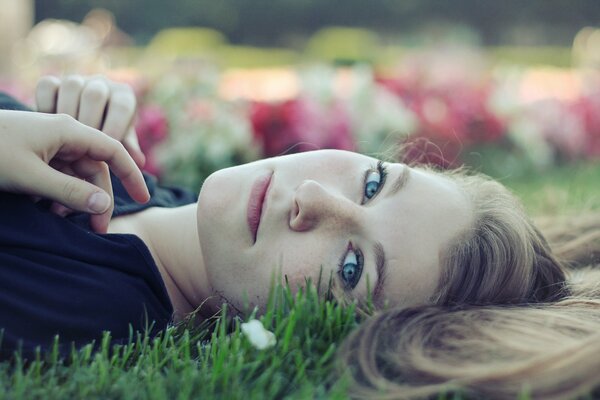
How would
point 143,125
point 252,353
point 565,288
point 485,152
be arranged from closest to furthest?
1. point 252,353
2. point 565,288
3. point 143,125
4. point 485,152

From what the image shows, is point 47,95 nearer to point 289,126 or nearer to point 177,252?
point 177,252

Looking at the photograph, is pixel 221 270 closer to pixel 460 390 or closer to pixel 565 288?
pixel 460 390

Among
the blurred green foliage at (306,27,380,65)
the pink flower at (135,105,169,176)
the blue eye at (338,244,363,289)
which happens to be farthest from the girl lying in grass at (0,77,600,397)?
the blurred green foliage at (306,27,380,65)

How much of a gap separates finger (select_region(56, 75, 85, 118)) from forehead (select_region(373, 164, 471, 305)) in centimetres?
109

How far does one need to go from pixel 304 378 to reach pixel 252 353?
151mm

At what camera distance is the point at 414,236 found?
2.32m

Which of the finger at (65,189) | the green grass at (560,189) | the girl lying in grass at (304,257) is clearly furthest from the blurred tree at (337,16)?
the finger at (65,189)

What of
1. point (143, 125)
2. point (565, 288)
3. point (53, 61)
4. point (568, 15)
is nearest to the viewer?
point (565, 288)

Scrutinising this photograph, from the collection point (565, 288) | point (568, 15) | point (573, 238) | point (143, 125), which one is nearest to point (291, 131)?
point (143, 125)

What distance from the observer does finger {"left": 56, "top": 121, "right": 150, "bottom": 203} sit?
6.87 ft

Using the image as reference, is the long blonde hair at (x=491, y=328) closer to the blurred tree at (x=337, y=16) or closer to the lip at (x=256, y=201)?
the lip at (x=256, y=201)

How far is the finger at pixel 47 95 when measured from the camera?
2.79 m

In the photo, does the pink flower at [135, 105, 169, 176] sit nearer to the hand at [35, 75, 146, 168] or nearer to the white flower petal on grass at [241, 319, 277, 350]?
the hand at [35, 75, 146, 168]

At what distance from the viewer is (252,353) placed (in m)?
1.94
